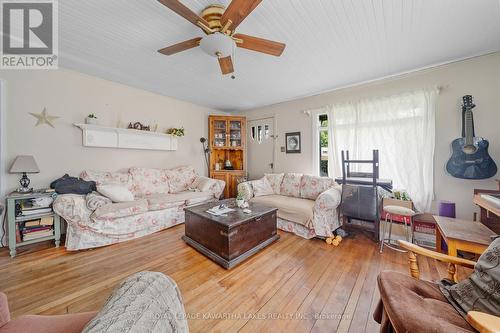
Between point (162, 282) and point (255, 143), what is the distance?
408cm

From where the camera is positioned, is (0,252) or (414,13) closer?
(414,13)

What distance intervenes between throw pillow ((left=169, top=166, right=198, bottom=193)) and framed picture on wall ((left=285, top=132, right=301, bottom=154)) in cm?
218

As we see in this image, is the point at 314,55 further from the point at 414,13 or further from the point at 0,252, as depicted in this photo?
the point at 0,252

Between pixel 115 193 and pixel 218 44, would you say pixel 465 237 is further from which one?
pixel 115 193

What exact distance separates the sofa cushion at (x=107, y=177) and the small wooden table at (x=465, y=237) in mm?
3944

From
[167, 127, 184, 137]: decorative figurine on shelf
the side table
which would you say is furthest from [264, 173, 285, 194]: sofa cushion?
the side table

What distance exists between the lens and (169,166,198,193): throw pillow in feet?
11.8

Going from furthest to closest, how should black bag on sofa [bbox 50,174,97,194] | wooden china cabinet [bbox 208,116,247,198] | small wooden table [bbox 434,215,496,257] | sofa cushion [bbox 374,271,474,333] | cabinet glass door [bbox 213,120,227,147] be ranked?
cabinet glass door [bbox 213,120,227,147] < wooden china cabinet [bbox 208,116,247,198] < black bag on sofa [bbox 50,174,97,194] < small wooden table [bbox 434,215,496,257] < sofa cushion [bbox 374,271,474,333]

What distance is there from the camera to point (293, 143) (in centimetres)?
388

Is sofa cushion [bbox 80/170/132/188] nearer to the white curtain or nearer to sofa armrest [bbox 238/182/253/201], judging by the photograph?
sofa armrest [bbox 238/182/253/201]

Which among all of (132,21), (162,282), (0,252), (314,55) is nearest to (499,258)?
(162,282)

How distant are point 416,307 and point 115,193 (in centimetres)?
317

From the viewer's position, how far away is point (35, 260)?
6.38 ft

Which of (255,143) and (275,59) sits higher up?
(275,59)
